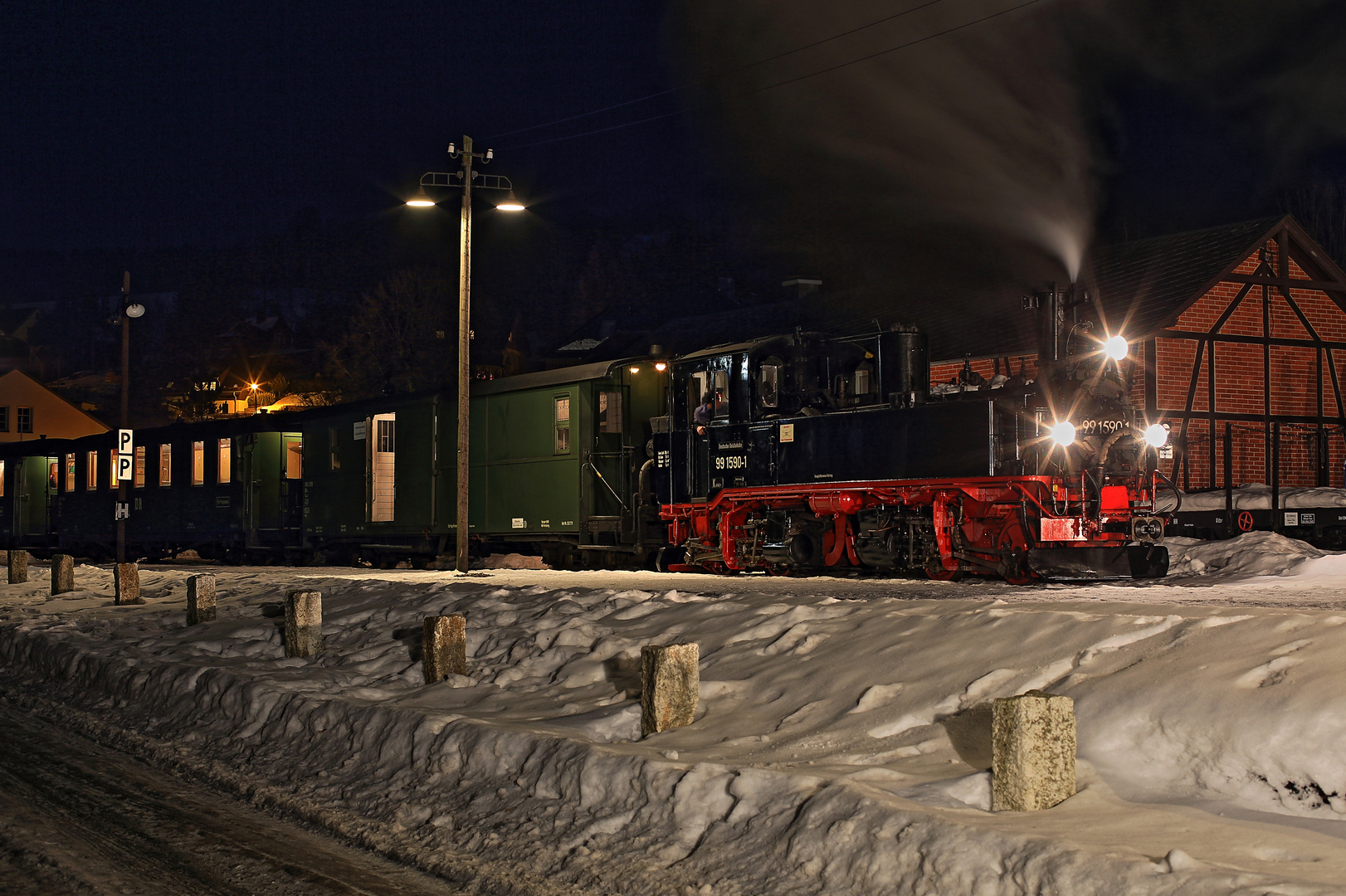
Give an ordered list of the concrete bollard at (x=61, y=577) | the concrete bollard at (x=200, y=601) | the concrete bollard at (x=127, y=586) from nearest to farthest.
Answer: the concrete bollard at (x=200, y=601) < the concrete bollard at (x=127, y=586) < the concrete bollard at (x=61, y=577)

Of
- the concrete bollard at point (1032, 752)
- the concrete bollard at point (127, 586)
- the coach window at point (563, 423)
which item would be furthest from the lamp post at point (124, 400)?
the concrete bollard at point (1032, 752)

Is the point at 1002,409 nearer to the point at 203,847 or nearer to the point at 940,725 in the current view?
the point at 940,725

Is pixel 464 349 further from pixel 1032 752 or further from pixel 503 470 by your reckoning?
pixel 1032 752

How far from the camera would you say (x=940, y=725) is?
6.98 meters

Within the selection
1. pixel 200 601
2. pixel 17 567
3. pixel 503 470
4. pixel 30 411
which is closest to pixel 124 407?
pixel 17 567

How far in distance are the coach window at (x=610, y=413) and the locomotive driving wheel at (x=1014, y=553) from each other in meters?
6.81

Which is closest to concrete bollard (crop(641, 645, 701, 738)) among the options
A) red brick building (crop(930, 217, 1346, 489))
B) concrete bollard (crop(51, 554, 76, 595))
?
concrete bollard (crop(51, 554, 76, 595))

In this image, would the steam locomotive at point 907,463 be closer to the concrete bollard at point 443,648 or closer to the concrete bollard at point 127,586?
the concrete bollard at point 443,648

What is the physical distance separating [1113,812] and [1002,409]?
30.8ft

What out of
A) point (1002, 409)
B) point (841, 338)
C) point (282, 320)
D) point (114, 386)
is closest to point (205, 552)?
point (841, 338)

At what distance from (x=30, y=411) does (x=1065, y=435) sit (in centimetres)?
7769

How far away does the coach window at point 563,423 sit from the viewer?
1925 cm

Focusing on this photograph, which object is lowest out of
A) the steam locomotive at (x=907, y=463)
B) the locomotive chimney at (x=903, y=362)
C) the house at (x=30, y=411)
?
the steam locomotive at (x=907, y=463)

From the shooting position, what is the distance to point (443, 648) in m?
9.66
